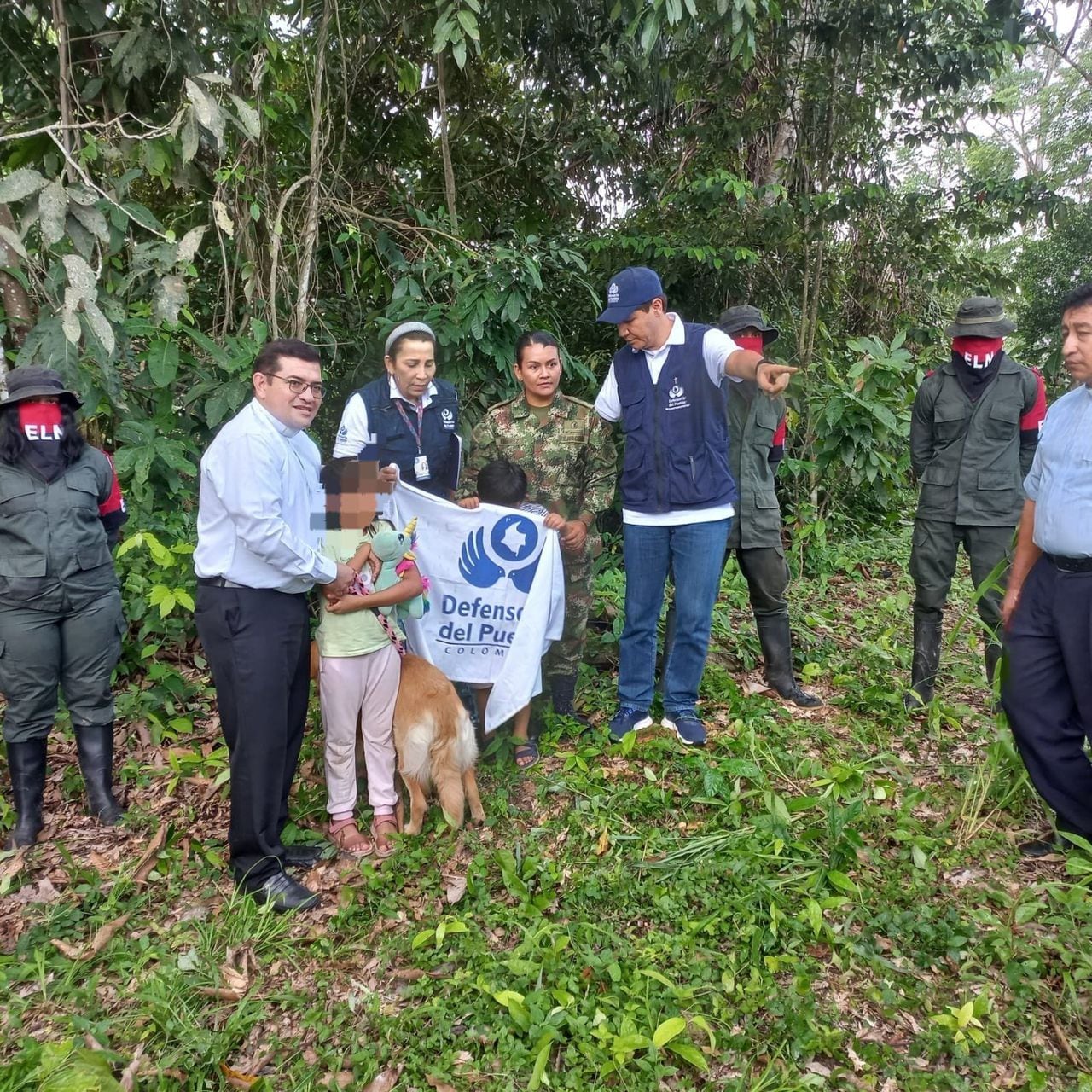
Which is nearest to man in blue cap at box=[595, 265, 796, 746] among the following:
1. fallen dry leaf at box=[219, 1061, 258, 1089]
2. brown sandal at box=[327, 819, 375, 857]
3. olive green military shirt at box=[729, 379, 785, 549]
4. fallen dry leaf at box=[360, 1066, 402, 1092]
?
olive green military shirt at box=[729, 379, 785, 549]

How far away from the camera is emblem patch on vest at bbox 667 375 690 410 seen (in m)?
3.68

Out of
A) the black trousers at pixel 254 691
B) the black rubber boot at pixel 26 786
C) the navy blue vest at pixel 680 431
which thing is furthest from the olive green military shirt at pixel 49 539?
the navy blue vest at pixel 680 431

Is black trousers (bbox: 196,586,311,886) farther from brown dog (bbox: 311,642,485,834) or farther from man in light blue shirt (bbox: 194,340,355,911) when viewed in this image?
brown dog (bbox: 311,642,485,834)

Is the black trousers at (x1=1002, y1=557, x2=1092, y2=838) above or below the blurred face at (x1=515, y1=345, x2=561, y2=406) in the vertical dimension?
below

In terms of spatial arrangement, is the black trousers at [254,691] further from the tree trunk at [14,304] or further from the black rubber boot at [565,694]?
the tree trunk at [14,304]

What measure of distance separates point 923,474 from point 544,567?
7.19 feet

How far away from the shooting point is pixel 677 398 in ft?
12.1

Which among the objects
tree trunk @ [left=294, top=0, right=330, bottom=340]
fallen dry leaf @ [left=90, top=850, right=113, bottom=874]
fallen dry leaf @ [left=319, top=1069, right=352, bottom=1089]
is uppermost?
tree trunk @ [left=294, top=0, right=330, bottom=340]

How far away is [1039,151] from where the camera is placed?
16969 mm

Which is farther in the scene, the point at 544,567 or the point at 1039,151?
the point at 1039,151

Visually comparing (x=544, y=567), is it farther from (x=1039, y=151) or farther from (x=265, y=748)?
(x=1039, y=151)

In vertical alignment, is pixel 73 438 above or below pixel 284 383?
below

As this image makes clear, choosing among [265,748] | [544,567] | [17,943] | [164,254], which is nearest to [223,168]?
[164,254]

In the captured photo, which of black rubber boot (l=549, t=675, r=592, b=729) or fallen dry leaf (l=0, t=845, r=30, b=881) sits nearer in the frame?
fallen dry leaf (l=0, t=845, r=30, b=881)
